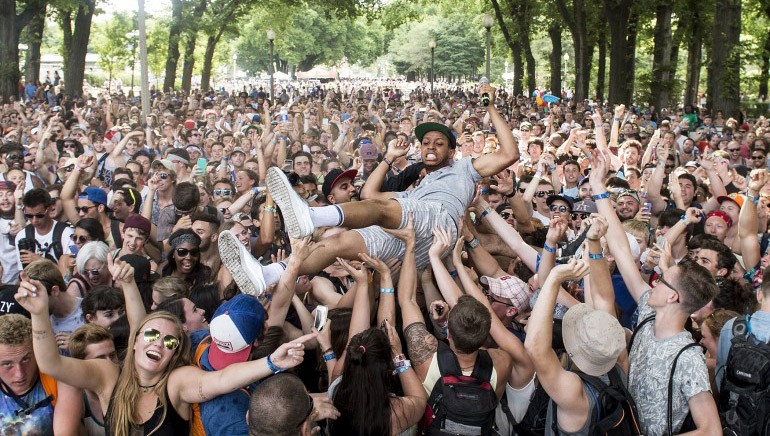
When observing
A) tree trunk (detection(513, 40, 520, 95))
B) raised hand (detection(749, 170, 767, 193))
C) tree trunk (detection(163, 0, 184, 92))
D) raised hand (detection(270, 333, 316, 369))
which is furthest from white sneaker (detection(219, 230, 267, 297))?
tree trunk (detection(513, 40, 520, 95))

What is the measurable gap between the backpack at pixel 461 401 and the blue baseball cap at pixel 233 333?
1.01 meters

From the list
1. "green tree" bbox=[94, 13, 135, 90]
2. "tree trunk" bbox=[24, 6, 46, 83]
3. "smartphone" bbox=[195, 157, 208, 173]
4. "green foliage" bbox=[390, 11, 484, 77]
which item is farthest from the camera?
"green foliage" bbox=[390, 11, 484, 77]

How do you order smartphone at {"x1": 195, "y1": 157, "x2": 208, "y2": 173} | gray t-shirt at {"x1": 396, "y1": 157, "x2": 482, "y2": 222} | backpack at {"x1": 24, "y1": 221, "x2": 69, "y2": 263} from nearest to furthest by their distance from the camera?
gray t-shirt at {"x1": 396, "y1": 157, "x2": 482, "y2": 222} → backpack at {"x1": 24, "y1": 221, "x2": 69, "y2": 263} → smartphone at {"x1": 195, "y1": 157, "x2": 208, "y2": 173}

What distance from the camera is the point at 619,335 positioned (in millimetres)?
3672

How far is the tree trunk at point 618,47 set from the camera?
25.2m

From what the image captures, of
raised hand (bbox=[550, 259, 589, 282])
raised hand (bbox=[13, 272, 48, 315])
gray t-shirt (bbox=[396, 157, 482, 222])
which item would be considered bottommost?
raised hand (bbox=[13, 272, 48, 315])

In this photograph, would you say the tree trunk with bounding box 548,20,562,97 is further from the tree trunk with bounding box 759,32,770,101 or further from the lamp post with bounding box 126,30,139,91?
the lamp post with bounding box 126,30,139,91

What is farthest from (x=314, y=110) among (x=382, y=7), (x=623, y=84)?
(x=382, y=7)

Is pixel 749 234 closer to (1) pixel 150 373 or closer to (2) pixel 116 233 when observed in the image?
(1) pixel 150 373

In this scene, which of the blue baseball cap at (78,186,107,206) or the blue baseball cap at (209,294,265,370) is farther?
the blue baseball cap at (78,186,107,206)

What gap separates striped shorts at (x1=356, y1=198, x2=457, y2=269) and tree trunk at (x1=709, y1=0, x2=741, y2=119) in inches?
734

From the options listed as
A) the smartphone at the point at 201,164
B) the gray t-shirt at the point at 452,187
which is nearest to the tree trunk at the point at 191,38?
the smartphone at the point at 201,164

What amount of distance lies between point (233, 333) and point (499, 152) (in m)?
2.94

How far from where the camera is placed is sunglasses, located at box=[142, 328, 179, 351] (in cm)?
383
